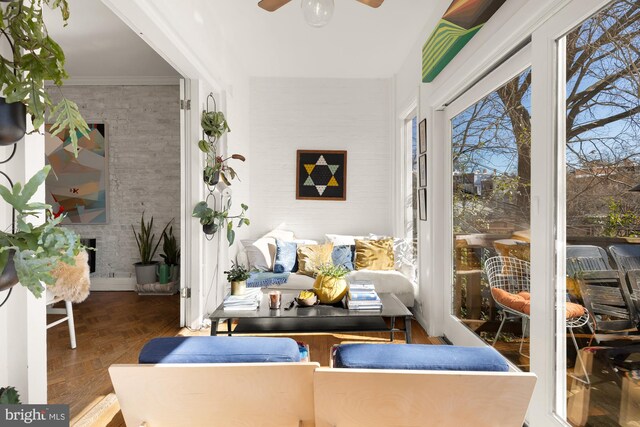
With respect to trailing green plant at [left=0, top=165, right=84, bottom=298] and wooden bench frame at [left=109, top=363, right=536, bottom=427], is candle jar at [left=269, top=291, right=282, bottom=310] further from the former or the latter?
trailing green plant at [left=0, top=165, right=84, bottom=298]

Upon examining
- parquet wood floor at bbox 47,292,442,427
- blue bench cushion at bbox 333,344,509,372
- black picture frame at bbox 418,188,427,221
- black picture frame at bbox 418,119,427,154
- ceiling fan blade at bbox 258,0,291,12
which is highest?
ceiling fan blade at bbox 258,0,291,12

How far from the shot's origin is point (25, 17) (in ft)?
3.20

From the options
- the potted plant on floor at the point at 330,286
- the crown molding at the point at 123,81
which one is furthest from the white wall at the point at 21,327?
the crown molding at the point at 123,81

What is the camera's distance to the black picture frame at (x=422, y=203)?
3355mm

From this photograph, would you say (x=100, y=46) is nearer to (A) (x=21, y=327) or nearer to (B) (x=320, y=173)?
(B) (x=320, y=173)

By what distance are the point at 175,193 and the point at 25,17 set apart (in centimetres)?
418

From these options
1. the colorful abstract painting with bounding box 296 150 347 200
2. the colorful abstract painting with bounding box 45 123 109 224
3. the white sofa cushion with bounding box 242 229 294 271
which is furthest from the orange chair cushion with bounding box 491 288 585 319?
the colorful abstract painting with bounding box 45 123 109 224

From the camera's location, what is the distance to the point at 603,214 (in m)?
1.41

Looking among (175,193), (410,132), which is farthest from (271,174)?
(410,132)

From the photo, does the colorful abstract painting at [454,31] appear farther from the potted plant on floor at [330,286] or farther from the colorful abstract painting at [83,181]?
the colorful abstract painting at [83,181]

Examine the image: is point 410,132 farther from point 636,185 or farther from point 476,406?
point 476,406

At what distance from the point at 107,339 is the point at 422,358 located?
3111 mm

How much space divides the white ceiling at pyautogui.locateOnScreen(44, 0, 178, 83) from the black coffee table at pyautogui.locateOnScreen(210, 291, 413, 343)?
2.88 m

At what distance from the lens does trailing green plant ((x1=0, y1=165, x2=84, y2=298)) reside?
31.9 inches
